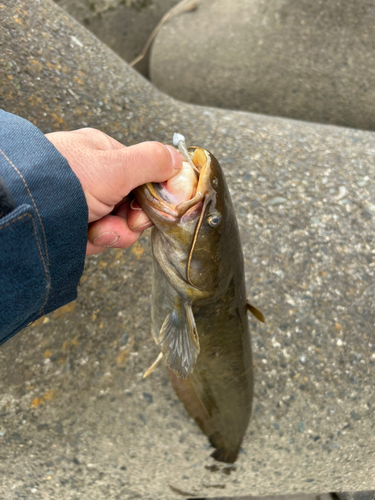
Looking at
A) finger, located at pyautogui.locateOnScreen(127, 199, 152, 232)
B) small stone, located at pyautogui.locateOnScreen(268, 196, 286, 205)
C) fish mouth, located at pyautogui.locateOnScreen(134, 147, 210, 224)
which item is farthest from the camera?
small stone, located at pyautogui.locateOnScreen(268, 196, 286, 205)

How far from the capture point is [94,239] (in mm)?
1276

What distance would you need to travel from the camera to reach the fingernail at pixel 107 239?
1271 mm

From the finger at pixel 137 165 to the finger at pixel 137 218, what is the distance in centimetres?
11

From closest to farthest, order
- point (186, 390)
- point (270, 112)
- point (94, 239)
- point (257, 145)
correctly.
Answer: point (94, 239) → point (186, 390) → point (257, 145) → point (270, 112)

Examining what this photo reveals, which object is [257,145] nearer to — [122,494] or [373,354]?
[373,354]

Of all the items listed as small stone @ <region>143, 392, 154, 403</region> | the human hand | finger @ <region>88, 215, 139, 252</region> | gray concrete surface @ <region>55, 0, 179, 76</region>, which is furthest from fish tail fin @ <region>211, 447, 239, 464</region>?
gray concrete surface @ <region>55, 0, 179, 76</region>

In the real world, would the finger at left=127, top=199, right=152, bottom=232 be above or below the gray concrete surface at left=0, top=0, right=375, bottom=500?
above

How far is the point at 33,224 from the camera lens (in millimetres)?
923

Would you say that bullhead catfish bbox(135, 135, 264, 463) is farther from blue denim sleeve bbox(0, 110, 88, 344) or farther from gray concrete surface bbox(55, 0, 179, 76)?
gray concrete surface bbox(55, 0, 179, 76)

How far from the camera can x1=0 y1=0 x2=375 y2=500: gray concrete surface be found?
1723 millimetres

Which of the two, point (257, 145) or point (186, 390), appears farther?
point (257, 145)

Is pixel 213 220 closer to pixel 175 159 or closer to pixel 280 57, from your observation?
pixel 175 159

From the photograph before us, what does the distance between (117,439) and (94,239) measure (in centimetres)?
100

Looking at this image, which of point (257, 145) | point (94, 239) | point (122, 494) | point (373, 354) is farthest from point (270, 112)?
point (122, 494)
